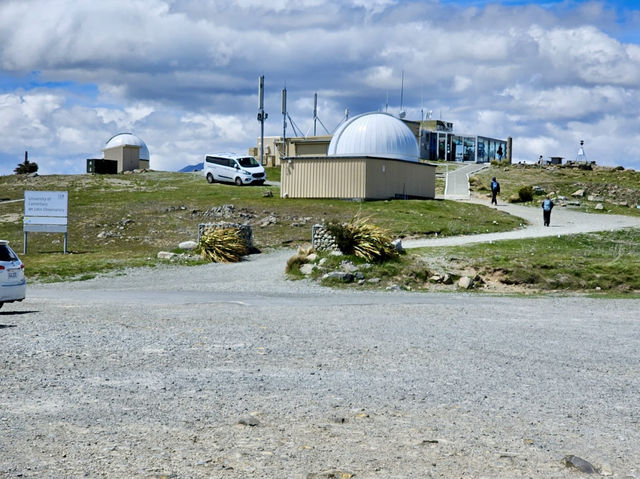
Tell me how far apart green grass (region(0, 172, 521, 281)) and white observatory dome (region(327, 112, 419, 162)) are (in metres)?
5.52

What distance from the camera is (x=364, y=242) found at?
2392 centimetres

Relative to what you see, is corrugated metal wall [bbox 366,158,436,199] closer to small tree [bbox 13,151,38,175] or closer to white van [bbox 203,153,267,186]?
white van [bbox 203,153,267,186]

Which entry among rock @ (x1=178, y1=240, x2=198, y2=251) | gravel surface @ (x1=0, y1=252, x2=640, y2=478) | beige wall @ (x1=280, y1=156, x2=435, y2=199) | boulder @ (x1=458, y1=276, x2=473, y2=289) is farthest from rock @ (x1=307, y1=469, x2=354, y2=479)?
beige wall @ (x1=280, y1=156, x2=435, y2=199)

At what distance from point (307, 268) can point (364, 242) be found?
194 cm

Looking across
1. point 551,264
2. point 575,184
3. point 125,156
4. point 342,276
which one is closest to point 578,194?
point 575,184

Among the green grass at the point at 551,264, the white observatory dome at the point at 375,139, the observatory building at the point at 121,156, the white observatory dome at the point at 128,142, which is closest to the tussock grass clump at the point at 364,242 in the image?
the green grass at the point at 551,264

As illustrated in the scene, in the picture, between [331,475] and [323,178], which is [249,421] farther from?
[323,178]

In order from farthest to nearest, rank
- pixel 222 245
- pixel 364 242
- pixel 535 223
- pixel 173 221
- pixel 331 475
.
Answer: pixel 535 223 < pixel 173 221 < pixel 222 245 < pixel 364 242 < pixel 331 475

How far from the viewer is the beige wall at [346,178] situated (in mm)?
43844

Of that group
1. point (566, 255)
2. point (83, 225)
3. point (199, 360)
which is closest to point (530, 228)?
point (566, 255)

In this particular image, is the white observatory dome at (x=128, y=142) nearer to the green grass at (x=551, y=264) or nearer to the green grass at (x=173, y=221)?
the green grass at (x=173, y=221)

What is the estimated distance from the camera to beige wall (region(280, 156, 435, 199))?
43.8m

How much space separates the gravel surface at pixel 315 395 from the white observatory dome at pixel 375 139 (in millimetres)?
35891

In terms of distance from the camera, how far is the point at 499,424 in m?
6.81
